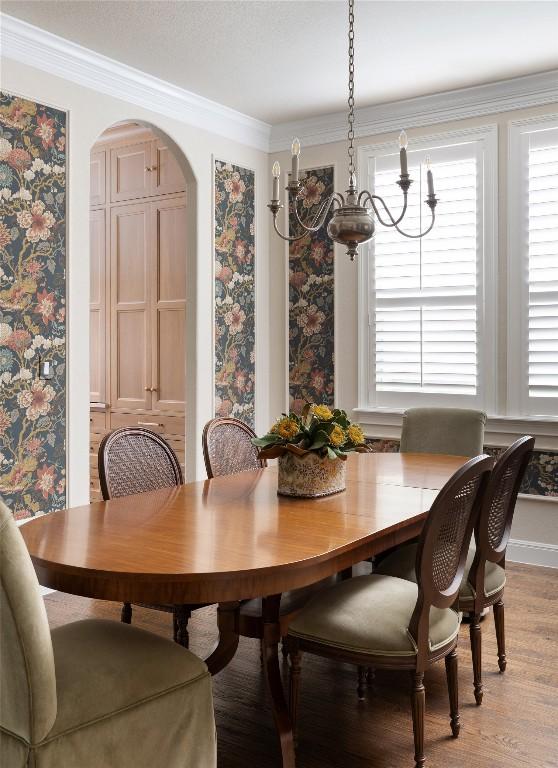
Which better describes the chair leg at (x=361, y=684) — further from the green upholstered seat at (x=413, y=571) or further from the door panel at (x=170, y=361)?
the door panel at (x=170, y=361)

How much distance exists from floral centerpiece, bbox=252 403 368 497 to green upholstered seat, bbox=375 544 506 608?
38cm

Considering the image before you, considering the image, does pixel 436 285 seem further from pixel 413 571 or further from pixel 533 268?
pixel 413 571

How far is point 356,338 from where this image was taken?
5188mm

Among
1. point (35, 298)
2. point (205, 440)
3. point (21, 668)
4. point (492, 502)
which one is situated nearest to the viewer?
point (21, 668)

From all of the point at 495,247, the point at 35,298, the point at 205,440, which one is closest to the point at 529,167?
the point at 495,247

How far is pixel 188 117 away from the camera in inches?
187

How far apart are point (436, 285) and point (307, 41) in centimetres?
171

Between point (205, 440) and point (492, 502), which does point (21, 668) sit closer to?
point (492, 502)

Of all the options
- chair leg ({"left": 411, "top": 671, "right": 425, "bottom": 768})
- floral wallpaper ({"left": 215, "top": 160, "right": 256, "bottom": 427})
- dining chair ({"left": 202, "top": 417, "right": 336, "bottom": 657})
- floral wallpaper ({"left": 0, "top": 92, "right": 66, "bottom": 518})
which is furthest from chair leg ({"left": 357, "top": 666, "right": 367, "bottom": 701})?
floral wallpaper ({"left": 215, "top": 160, "right": 256, "bottom": 427})

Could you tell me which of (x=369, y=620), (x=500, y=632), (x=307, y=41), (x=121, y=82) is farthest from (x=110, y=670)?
(x=121, y=82)

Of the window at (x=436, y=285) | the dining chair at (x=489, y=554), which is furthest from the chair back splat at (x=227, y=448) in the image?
the window at (x=436, y=285)

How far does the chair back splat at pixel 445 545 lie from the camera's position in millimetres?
2129

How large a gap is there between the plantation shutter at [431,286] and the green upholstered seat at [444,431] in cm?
76

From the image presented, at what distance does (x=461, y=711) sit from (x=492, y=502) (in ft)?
2.44
